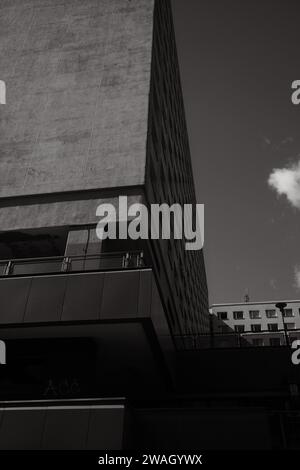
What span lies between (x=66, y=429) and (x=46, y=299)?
4.66 meters

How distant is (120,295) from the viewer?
530 inches

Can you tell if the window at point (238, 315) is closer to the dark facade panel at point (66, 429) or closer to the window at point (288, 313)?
the window at point (288, 313)

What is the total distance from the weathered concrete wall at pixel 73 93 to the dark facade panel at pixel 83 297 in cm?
550

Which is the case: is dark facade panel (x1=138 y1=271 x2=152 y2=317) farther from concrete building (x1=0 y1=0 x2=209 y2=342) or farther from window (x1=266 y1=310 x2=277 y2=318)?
window (x1=266 y1=310 x2=277 y2=318)

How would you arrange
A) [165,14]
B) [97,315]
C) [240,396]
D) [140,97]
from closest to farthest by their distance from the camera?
[97,315] → [240,396] → [140,97] → [165,14]

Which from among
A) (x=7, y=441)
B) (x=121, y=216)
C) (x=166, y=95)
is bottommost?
(x=7, y=441)

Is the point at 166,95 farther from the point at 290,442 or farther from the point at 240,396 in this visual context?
the point at 290,442

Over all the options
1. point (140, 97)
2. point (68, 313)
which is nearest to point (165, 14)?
point (140, 97)

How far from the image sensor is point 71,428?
424 inches

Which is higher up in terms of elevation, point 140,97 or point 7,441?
point 140,97

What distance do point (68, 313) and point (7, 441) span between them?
13.8 ft

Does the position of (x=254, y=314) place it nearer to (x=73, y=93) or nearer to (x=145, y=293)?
(x=73, y=93)

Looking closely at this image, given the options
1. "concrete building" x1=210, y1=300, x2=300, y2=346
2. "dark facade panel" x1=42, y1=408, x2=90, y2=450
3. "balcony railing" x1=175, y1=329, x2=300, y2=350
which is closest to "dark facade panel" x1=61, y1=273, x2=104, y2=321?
"dark facade panel" x1=42, y1=408, x2=90, y2=450

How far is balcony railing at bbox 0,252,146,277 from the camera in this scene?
14.6m
